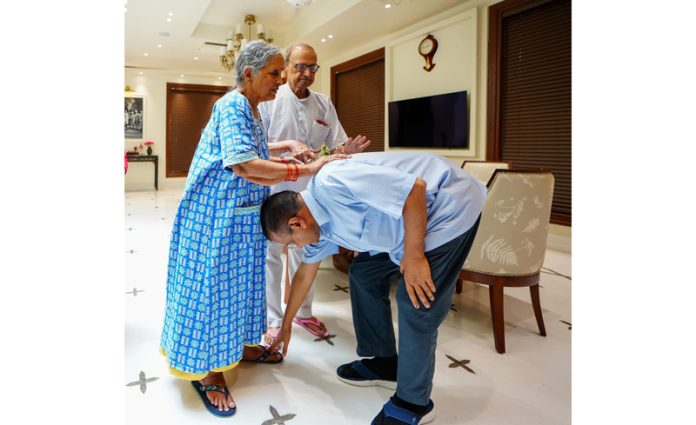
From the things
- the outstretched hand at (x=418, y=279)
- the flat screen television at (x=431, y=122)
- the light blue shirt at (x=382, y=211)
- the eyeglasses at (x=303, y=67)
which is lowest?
the outstretched hand at (x=418, y=279)

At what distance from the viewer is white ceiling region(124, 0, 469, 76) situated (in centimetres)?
651

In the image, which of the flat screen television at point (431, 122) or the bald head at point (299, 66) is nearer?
the bald head at point (299, 66)

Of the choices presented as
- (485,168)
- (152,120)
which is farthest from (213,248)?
(152,120)

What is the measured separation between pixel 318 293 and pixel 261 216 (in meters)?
1.54

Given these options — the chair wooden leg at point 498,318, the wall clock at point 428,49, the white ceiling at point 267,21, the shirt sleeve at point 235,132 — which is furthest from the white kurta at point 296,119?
the wall clock at point 428,49

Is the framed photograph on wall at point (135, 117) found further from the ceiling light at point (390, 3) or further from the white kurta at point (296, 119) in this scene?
the white kurta at point (296, 119)

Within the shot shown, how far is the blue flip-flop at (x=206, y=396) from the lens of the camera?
157 centimetres

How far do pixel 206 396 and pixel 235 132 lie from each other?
973 millimetres

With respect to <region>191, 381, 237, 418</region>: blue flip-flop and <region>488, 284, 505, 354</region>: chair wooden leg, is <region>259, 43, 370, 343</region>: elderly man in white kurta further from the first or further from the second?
<region>488, 284, 505, 354</region>: chair wooden leg

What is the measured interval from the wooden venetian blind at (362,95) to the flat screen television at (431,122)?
2.73 ft

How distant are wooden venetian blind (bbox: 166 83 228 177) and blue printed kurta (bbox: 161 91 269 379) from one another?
10.5m

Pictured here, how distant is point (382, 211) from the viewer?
132 centimetres
